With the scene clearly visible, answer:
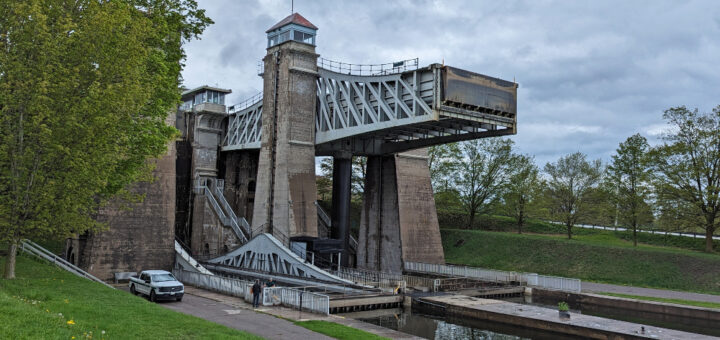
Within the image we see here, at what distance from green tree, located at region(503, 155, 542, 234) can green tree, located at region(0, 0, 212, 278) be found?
4111 centimetres

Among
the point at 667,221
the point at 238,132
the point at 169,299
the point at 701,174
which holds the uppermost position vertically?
the point at 238,132

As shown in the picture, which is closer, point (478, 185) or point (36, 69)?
point (36, 69)

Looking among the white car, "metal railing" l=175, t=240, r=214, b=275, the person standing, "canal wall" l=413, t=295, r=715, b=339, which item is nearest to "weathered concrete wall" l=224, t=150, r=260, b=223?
"metal railing" l=175, t=240, r=214, b=275

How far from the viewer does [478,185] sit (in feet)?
182

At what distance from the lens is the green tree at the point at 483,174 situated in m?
54.5

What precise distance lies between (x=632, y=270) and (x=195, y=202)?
115 feet

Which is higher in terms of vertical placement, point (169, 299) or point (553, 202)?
point (553, 202)

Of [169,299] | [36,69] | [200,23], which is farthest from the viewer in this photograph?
[200,23]

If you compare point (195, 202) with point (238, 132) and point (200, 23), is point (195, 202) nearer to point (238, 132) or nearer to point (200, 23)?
point (238, 132)

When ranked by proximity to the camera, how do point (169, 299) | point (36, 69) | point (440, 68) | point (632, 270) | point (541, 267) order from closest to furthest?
point (36, 69)
point (169, 299)
point (440, 68)
point (632, 270)
point (541, 267)

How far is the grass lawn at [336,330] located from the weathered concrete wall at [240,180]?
113 feet

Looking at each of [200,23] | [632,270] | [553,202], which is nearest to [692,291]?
[632,270]

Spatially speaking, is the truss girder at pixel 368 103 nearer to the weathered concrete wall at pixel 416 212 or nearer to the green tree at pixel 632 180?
the weathered concrete wall at pixel 416 212

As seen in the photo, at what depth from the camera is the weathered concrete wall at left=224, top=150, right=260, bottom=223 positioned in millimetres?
51375
